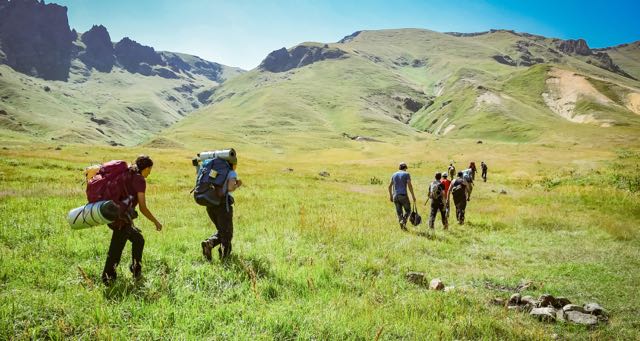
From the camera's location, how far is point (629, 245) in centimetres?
1327

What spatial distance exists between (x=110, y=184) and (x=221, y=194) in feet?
7.11

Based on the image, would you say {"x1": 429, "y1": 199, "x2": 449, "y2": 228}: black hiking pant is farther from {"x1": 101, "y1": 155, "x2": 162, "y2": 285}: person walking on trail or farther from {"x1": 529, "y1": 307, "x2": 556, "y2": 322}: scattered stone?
{"x1": 101, "y1": 155, "x2": 162, "y2": 285}: person walking on trail

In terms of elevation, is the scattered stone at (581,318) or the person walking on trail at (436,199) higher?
the person walking on trail at (436,199)

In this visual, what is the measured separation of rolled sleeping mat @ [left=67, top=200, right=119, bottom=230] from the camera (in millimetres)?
5676

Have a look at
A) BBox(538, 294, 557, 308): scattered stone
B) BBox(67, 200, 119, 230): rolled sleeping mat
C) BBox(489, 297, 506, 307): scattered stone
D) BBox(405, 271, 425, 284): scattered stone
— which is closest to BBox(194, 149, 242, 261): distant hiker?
BBox(67, 200, 119, 230): rolled sleeping mat

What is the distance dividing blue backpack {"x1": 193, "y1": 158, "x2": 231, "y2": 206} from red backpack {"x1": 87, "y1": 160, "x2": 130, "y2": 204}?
5.20 ft

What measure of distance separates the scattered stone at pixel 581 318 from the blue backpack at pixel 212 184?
281 inches

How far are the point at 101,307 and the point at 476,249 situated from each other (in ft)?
36.1

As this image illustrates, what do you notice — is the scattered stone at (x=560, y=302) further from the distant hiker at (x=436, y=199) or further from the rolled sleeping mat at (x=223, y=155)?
the distant hiker at (x=436, y=199)

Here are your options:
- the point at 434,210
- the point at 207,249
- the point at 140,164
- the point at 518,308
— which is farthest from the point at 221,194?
the point at 434,210

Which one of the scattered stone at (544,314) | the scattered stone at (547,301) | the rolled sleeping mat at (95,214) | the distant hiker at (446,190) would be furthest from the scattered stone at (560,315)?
the distant hiker at (446,190)

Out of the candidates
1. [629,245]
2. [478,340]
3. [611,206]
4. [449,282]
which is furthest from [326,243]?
[611,206]

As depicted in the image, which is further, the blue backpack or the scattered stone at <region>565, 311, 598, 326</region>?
the blue backpack

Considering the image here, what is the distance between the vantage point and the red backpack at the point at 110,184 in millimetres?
5997
